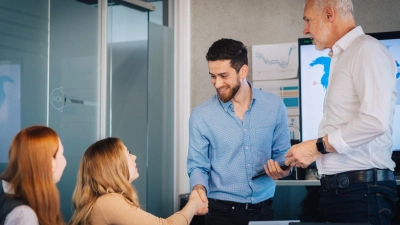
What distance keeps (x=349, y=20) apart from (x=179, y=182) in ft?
10.8

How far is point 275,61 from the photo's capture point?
Result: 5.11 meters

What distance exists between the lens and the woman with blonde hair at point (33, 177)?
207cm

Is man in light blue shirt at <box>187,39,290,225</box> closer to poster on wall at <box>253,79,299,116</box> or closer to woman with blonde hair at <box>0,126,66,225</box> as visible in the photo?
woman with blonde hair at <box>0,126,66,225</box>

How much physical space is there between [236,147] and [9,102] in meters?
1.29

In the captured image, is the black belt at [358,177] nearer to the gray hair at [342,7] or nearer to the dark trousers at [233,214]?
the gray hair at [342,7]

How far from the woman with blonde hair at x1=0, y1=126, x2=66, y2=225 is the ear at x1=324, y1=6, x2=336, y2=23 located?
1.21 metres

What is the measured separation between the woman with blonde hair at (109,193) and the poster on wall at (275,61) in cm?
245

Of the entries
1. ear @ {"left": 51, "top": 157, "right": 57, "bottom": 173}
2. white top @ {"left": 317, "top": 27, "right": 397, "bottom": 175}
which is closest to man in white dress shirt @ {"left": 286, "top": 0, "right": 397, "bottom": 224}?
white top @ {"left": 317, "top": 27, "right": 397, "bottom": 175}

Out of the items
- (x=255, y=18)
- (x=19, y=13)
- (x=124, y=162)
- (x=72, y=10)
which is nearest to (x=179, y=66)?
(x=255, y=18)

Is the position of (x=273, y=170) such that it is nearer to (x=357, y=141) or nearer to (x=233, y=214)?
(x=233, y=214)

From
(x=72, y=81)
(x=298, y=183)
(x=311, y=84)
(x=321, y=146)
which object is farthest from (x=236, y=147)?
(x=311, y=84)

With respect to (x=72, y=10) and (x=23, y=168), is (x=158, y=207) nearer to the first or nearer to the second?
(x=72, y=10)

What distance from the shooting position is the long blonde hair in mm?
2691

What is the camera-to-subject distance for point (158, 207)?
208 inches
